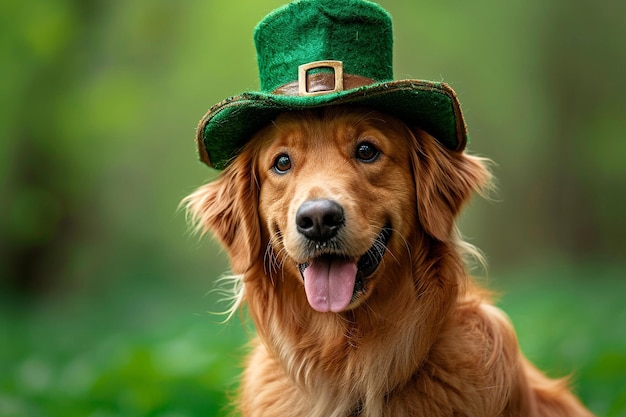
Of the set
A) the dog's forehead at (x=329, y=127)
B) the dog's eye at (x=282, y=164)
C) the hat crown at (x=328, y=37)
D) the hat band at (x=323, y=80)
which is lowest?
the dog's eye at (x=282, y=164)

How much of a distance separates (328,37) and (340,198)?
0.81 metres

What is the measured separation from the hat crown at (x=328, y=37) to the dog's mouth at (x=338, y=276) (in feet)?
2.91

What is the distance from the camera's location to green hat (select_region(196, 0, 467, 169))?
370cm

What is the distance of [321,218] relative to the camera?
3.63m

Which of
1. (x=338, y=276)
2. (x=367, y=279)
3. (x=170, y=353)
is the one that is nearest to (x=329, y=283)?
(x=338, y=276)

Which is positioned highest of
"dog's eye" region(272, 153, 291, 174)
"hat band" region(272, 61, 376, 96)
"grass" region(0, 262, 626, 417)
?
"hat band" region(272, 61, 376, 96)

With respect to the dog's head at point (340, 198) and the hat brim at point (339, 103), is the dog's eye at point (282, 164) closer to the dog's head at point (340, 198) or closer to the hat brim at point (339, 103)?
the dog's head at point (340, 198)

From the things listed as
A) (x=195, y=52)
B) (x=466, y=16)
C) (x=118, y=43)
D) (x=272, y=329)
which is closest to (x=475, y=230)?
(x=466, y=16)

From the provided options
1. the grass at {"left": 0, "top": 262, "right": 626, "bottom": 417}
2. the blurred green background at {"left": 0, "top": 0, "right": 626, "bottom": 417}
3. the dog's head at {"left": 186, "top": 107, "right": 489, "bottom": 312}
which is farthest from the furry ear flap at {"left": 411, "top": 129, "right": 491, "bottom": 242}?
the blurred green background at {"left": 0, "top": 0, "right": 626, "bottom": 417}

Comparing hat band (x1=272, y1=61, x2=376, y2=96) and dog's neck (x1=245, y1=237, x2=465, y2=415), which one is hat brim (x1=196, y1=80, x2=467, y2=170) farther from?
dog's neck (x1=245, y1=237, x2=465, y2=415)

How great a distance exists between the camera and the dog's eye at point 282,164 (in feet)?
13.3

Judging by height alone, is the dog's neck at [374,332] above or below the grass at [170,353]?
above

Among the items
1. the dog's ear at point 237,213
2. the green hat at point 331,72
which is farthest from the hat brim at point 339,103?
the dog's ear at point 237,213

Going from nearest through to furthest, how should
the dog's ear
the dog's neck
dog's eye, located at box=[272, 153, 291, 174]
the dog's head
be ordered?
1. the dog's head
2. the dog's neck
3. dog's eye, located at box=[272, 153, 291, 174]
4. the dog's ear
